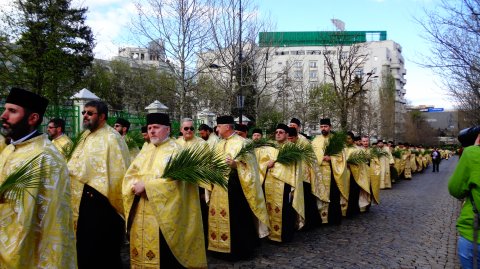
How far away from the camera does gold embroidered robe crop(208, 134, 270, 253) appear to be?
23.2ft

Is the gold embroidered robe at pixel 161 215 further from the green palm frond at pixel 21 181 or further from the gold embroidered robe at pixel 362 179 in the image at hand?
the gold embroidered robe at pixel 362 179

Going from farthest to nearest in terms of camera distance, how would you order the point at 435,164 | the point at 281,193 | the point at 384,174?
the point at 435,164 < the point at 384,174 < the point at 281,193

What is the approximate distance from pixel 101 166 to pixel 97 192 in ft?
0.95

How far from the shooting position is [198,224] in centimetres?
534

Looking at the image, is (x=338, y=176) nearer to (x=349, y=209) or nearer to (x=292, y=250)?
(x=349, y=209)

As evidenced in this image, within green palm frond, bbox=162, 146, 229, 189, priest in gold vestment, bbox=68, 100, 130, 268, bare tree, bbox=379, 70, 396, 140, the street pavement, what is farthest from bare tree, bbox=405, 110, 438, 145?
priest in gold vestment, bbox=68, 100, 130, 268

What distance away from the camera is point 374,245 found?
27.0ft

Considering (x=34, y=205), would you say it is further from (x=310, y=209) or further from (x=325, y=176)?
(x=325, y=176)

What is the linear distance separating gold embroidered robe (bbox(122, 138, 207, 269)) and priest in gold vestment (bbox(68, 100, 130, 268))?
0.62 feet

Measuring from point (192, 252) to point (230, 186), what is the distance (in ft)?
6.76

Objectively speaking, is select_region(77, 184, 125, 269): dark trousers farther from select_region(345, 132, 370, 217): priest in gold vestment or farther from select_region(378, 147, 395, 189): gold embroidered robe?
select_region(378, 147, 395, 189): gold embroidered robe

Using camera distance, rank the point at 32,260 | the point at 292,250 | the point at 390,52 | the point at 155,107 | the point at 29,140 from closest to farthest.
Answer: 1. the point at 32,260
2. the point at 29,140
3. the point at 292,250
4. the point at 155,107
5. the point at 390,52

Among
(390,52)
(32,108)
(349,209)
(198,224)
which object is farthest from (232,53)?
(390,52)

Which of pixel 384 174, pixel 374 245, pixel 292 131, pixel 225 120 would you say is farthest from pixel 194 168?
pixel 384 174
